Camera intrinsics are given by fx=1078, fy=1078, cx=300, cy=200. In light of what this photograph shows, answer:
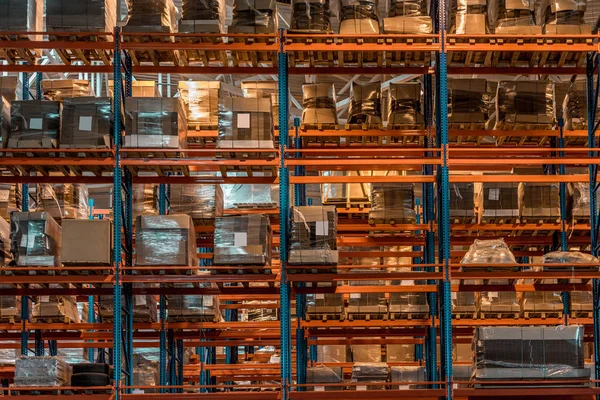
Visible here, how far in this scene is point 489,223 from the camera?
65.3ft

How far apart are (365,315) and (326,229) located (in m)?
4.31

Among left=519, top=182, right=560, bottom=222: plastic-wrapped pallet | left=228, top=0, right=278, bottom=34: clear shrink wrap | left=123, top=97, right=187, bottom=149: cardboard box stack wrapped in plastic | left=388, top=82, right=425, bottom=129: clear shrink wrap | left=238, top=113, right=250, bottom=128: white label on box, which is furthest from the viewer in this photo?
left=519, top=182, right=560, bottom=222: plastic-wrapped pallet

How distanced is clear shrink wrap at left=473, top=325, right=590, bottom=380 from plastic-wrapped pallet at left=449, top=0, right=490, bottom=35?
4745 millimetres

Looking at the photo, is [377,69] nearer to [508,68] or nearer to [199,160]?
[508,68]

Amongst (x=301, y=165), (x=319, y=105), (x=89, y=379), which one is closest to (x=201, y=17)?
(x=301, y=165)

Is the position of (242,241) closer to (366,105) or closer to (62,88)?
(366,105)

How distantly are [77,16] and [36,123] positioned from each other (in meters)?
1.75

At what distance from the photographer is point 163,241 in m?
15.9

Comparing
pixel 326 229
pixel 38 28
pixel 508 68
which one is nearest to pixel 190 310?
pixel 326 229

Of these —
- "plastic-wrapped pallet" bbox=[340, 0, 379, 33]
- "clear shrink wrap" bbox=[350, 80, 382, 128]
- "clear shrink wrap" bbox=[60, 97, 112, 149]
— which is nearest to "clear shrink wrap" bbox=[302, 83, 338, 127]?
"clear shrink wrap" bbox=[350, 80, 382, 128]

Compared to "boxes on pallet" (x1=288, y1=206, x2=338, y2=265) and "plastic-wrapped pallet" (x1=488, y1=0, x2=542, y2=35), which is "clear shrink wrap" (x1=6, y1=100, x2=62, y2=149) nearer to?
"boxes on pallet" (x1=288, y1=206, x2=338, y2=265)

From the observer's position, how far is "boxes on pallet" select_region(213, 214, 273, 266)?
617 inches

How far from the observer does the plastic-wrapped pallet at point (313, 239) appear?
15648 mm

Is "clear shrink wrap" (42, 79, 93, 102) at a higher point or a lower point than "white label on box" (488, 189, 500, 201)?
higher
